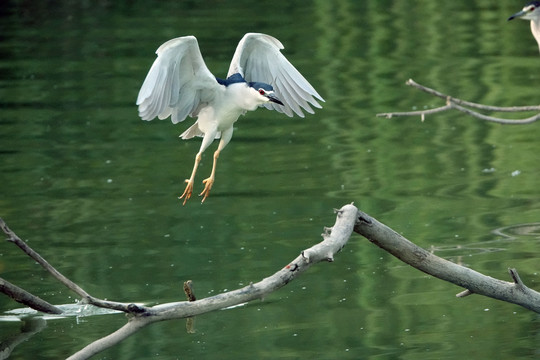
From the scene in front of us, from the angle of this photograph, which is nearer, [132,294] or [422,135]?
[132,294]


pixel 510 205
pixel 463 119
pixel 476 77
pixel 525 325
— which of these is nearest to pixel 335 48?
pixel 476 77

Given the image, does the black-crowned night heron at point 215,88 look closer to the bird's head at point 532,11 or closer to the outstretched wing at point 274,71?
the outstretched wing at point 274,71

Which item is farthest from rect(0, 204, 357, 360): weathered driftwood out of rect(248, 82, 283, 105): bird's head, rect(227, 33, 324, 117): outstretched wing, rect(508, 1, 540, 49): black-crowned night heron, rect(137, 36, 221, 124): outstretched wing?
rect(508, 1, 540, 49): black-crowned night heron

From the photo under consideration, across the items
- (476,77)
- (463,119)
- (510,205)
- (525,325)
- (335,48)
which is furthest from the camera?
(335,48)

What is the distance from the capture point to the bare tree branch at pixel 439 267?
12.9ft

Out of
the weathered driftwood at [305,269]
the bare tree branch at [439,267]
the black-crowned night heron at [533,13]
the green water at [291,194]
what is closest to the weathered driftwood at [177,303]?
the weathered driftwood at [305,269]

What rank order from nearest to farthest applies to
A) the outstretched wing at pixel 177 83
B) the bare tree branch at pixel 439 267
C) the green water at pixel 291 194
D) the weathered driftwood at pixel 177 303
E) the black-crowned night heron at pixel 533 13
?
the weathered driftwood at pixel 177 303 → the bare tree branch at pixel 439 267 → the outstretched wing at pixel 177 83 → the green water at pixel 291 194 → the black-crowned night heron at pixel 533 13

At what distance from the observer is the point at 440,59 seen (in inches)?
509

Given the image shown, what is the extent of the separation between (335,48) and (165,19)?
11.6 feet

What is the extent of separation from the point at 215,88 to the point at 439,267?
1.26 meters

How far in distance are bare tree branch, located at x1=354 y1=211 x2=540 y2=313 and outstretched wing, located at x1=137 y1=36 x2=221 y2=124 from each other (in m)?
1.12

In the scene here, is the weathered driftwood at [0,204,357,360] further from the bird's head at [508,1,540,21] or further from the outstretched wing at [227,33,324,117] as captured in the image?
the bird's head at [508,1,540,21]

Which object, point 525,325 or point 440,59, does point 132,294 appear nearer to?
point 525,325

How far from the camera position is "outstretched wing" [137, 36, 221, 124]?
4.57 metres
